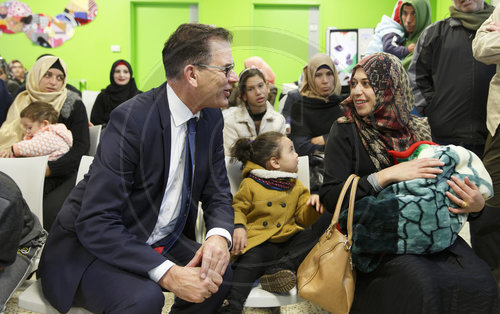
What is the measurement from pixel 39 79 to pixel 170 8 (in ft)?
19.4

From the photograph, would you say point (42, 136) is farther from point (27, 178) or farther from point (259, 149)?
point (259, 149)

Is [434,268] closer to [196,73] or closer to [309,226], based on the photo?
[309,226]

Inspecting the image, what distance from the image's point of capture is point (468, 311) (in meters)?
1.56

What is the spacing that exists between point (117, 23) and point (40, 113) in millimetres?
6492

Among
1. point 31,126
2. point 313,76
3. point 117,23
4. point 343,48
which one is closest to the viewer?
point 31,126

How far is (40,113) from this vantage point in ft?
9.41

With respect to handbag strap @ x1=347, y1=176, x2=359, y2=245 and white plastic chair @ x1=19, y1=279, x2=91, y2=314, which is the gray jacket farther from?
white plastic chair @ x1=19, y1=279, x2=91, y2=314

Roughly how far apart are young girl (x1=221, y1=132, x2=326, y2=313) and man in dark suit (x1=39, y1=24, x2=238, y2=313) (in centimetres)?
29

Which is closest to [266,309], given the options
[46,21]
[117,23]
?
[117,23]

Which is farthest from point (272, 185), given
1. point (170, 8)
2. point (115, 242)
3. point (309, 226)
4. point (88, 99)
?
point (170, 8)

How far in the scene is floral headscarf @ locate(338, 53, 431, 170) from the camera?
1.88m

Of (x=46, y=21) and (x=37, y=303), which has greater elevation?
(x=46, y=21)

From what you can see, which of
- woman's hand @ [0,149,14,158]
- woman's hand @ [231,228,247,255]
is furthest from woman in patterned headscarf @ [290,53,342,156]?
woman's hand @ [0,149,14,158]

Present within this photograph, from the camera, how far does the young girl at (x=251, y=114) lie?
9.51 feet
